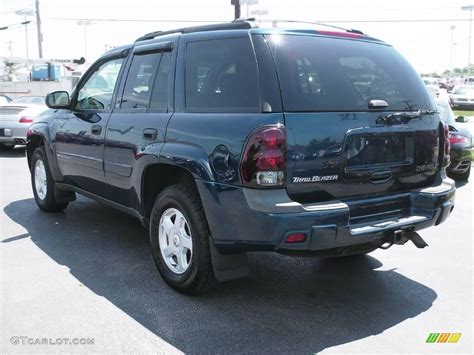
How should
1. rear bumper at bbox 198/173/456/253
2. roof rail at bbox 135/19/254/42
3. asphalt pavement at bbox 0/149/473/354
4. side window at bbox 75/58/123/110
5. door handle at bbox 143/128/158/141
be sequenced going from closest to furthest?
rear bumper at bbox 198/173/456/253 < asphalt pavement at bbox 0/149/473/354 < roof rail at bbox 135/19/254/42 < door handle at bbox 143/128/158/141 < side window at bbox 75/58/123/110

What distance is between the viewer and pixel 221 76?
3648 mm

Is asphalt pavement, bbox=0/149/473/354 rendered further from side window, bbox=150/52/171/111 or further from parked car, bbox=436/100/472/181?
parked car, bbox=436/100/472/181

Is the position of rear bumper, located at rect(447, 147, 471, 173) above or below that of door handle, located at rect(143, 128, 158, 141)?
below

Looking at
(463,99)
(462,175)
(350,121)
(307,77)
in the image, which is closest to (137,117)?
(307,77)

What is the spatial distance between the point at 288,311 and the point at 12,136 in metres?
10.00

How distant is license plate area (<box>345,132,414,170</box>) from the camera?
11.2 ft

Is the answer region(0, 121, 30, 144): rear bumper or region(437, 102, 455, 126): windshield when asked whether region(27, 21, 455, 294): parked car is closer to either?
region(437, 102, 455, 126): windshield

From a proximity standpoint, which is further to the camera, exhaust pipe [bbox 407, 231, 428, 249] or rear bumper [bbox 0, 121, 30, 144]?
rear bumper [bbox 0, 121, 30, 144]

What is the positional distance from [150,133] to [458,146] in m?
5.93

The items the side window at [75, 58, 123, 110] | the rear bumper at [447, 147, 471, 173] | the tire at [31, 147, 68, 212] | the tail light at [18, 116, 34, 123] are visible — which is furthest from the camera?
the tail light at [18, 116, 34, 123]

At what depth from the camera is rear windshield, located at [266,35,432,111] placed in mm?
3371

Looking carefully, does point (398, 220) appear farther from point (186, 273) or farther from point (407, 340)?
point (186, 273)

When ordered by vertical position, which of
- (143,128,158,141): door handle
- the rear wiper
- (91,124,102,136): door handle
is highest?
the rear wiper

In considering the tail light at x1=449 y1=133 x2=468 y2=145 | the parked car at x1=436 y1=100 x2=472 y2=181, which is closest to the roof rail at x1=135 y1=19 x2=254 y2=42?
the parked car at x1=436 y1=100 x2=472 y2=181
